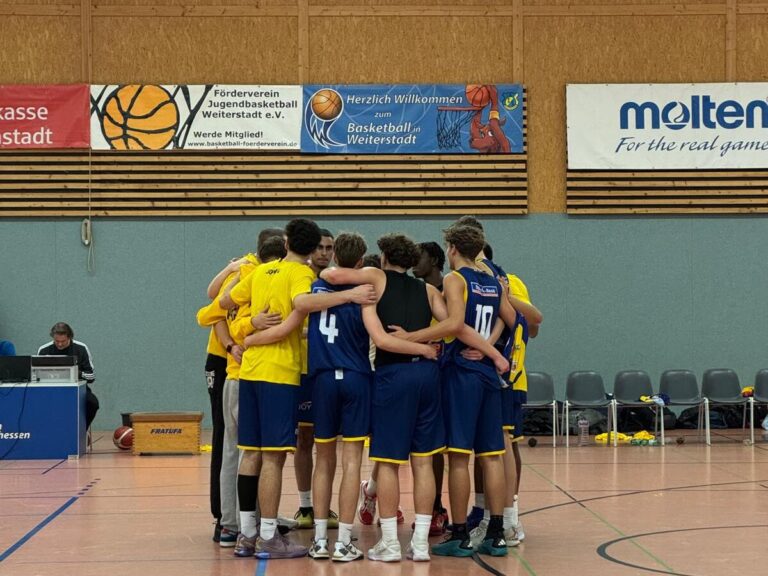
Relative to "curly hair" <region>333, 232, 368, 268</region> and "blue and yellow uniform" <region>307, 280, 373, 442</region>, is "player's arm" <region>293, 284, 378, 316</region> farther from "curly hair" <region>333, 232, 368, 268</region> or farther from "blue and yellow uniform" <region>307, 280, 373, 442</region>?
"curly hair" <region>333, 232, 368, 268</region>

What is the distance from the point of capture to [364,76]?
15312 mm

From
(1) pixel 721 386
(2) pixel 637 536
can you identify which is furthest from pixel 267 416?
(1) pixel 721 386

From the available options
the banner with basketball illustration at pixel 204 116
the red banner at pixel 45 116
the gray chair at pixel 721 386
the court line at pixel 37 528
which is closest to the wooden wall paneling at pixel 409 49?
the banner with basketball illustration at pixel 204 116

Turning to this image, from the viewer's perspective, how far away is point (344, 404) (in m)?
6.27

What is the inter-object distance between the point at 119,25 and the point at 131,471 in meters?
6.98

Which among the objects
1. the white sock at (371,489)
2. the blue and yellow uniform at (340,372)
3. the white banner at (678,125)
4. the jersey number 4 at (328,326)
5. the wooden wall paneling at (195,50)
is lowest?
the white sock at (371,489)

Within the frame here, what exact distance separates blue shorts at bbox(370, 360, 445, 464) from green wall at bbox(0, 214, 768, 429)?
29.6 feet

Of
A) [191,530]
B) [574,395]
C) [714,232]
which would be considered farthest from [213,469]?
[714,232]

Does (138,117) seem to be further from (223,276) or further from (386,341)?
(386,341)

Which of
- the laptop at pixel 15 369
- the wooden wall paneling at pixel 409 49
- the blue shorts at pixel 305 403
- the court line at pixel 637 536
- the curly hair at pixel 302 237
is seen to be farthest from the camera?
the wooden wall paneling at pixel 409 49

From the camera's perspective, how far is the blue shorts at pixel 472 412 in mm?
6348

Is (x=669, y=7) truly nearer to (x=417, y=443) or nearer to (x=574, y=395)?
(x=574, y=395)

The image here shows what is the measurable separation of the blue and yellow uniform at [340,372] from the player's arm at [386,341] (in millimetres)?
94

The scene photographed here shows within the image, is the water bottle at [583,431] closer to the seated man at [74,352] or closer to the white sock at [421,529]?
the seated man at [74,352]
